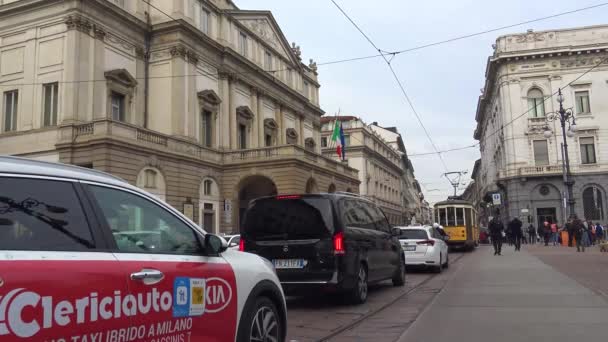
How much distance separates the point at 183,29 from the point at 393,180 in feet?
199

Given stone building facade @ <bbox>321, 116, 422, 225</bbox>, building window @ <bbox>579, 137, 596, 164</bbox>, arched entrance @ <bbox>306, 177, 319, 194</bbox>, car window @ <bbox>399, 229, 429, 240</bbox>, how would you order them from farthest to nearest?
stone building facade @ <bbox>321, 116, 422, 225</bbox> < building window @ <bbox>579, 137, 596, 164</bbox> < arched entrance @ <bbox>306, 177, 319, 194</bbox> < car window @ <bbox>399, 229, 429, 240</bbox>

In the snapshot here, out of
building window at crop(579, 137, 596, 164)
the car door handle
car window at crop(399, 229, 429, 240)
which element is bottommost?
the car door handle

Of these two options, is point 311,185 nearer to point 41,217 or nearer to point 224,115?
point 224,115

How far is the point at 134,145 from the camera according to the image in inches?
1089

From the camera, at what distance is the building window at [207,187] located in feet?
114

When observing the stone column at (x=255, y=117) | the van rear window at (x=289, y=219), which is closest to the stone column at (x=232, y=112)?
the stone column at (x=255, y=117)

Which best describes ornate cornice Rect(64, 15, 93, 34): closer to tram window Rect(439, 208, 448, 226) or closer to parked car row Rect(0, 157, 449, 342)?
tram window Rect(439, 208, 448, 226)

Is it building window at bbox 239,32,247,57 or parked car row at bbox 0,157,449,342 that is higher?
building window at bbox 239,32,247,57

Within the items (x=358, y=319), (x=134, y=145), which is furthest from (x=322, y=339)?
(x=134, y=145)

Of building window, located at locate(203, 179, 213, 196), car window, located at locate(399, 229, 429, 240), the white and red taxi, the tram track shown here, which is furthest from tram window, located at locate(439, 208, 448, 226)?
the white and red taxi

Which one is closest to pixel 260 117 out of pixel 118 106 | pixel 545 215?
pixel 118 106

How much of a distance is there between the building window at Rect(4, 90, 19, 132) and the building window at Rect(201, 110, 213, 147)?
36.7 feet

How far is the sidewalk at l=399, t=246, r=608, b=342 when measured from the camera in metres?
6.76

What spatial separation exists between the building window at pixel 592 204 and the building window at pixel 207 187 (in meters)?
34.9
